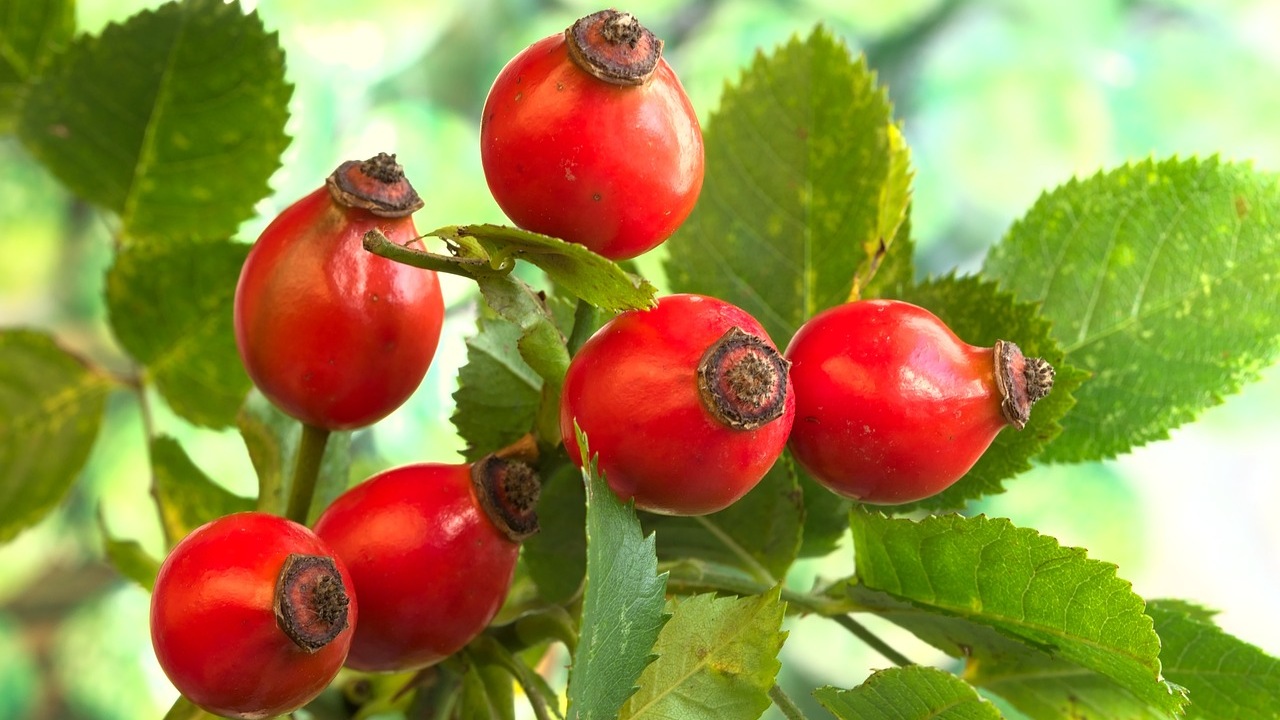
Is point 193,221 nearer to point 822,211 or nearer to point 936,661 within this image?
point 822,211

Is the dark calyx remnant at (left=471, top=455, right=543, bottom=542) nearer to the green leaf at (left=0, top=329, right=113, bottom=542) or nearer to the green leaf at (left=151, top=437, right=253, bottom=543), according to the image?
the green leaf at (left=151, top=437, right=253, bottom=543)

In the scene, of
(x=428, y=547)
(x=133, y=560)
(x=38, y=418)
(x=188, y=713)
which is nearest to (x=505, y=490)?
(x=428, y=547)

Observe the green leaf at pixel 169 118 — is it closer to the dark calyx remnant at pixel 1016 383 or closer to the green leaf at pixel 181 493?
the green leaf at pixel 181 493

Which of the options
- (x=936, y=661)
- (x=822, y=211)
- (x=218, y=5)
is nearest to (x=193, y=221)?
(x=218, y=5)

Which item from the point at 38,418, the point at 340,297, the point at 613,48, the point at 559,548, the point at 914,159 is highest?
the point at 613,48

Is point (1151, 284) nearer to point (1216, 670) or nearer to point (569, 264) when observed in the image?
point (1216, 670)

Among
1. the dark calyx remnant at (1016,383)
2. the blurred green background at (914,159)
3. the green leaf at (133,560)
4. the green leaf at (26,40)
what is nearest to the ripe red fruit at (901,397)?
the dark calyx remnant at (1016,383)

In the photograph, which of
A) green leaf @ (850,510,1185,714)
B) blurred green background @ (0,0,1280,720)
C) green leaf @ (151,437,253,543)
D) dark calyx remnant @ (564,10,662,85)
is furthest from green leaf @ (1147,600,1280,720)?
blurred green background @ (0,0,1280,720)
